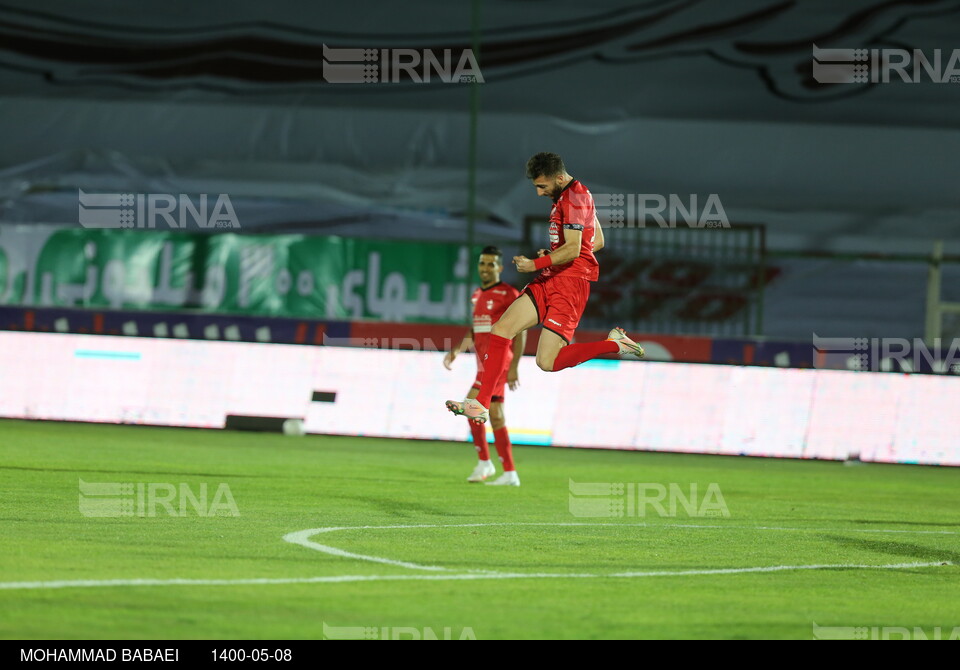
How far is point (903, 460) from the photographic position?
1700cm

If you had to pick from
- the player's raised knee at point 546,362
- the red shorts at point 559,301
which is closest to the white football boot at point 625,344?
the red shorts at point 559,301

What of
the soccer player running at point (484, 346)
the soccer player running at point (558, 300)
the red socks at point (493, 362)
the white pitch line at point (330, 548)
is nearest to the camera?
the white pitch line at point (330, 548)

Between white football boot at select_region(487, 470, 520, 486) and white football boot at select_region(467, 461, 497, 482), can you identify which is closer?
white football boot at select_region(487, 470, 520, 486)

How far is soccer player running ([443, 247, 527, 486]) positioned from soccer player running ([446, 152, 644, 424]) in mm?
1657

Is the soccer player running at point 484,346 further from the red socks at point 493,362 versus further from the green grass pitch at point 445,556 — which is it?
the red socks at point 493,362

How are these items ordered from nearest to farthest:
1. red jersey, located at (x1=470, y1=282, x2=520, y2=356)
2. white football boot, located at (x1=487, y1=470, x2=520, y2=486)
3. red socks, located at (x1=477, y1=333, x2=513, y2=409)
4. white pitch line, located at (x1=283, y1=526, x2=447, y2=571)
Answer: white pitch line, located at (x1=283, y1=526, x2=447, y2=571) < red socks, located at (x1=477, y1=333, x2=513, y2=409) < white football boot, located at (x1=487, y1=470, x2=520, y2=486) < red jersey, located at (x1=470, y1=282, x2=520, y2=356)

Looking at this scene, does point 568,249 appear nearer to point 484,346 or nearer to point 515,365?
point 515,365

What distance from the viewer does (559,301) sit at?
36.4 feet

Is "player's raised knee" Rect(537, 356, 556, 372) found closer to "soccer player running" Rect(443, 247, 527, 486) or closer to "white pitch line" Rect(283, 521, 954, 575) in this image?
"white pitch line" Rect(283, 521, 954, 575)

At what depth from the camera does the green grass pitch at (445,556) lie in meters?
6.04

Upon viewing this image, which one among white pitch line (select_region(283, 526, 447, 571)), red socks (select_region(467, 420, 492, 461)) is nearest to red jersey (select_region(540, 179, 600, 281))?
red socks (select_region(467, 420, 492, 461))

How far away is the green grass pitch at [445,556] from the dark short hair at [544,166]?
2510 mm

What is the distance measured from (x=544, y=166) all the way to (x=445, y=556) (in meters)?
3.70

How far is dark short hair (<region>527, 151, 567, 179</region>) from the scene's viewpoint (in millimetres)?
10586
